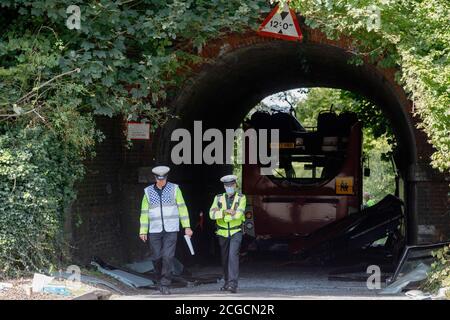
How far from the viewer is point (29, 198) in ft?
34.4

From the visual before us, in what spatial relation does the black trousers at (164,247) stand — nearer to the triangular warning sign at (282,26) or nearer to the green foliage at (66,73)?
the green foliage at (66,73)

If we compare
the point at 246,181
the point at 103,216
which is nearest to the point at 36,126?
the point at 103,216

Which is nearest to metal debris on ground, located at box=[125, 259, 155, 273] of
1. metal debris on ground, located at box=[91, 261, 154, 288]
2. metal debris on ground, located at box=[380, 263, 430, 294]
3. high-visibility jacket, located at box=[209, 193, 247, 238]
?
metal debris on ground, located at box=[91, 261, 154, 288]

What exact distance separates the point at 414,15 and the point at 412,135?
4365 mm

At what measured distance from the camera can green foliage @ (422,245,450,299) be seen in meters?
11.0

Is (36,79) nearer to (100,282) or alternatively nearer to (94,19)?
(94,19)

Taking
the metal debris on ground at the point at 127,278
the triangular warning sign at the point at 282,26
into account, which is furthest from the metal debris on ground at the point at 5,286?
the triangular warning sign at the point at 282,26

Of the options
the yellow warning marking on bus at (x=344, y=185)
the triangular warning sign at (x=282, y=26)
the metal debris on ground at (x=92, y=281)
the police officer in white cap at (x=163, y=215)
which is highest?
the triangular warning sign at (x=282, y=26)

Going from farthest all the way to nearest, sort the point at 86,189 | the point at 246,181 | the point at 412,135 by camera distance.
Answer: the point at 246,181 < the point at 412,135 < the point at 86,189

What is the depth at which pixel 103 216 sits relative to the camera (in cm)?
1512

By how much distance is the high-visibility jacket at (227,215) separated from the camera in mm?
12281

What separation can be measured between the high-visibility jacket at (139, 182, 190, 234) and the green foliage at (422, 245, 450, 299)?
3.48 meters

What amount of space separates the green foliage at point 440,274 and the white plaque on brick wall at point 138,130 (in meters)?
6.06

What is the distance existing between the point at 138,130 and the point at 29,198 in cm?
525
